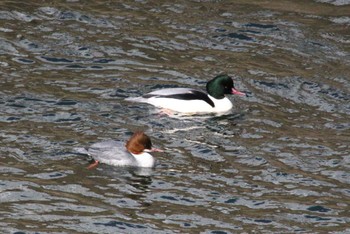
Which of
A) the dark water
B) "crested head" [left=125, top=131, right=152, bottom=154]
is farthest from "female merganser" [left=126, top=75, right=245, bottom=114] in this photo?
"crested head" [left=125, top=131, right=152, bottom=154]

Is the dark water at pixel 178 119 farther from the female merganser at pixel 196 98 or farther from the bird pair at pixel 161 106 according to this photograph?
the female merganser at pixel 196 98

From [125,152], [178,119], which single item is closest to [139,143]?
[125,152]

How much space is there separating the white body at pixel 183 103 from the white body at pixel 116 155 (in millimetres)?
Answer: 2625

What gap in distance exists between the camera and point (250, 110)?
17.7 m

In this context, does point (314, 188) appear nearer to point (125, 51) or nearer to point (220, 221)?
point (220, 221)

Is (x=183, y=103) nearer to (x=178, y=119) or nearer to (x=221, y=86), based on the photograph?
(x=178, y=119)

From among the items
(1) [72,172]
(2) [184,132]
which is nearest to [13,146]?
(1) [72,172]

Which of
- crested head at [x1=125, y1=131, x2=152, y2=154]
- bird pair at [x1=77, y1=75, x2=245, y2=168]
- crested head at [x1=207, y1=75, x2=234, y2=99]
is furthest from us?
crested head at [x1=207, y1=75, x2=234, y2=99]

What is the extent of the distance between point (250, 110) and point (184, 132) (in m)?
1.64

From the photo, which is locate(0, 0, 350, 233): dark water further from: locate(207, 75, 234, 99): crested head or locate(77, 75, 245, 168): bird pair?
locate(207, 75, 234, 99): crested head

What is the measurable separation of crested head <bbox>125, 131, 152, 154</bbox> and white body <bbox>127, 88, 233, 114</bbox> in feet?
7.96

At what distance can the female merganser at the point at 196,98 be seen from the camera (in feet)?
57.7

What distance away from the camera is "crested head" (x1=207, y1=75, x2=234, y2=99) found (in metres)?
18.4

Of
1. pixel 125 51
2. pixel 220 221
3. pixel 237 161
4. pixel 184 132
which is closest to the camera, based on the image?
pixel 220 221
